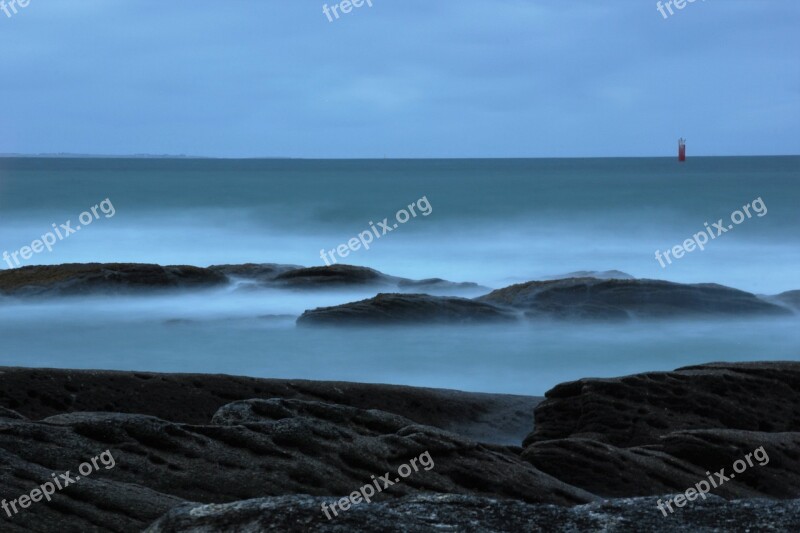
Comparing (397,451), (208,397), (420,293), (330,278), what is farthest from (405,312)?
(397,451)

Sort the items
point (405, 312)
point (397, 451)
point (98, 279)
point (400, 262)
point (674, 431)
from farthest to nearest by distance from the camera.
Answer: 1. point (400, 262)
2. point (98, 279)
3. point (405, 312)
4. point (674, 431)
5. point (397, 451)

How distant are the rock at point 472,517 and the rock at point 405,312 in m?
13.1

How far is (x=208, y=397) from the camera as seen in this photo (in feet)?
34.4

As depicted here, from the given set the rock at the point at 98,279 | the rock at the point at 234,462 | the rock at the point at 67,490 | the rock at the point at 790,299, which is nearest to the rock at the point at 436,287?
the rock at the point at 98,279

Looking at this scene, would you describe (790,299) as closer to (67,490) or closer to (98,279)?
(98,279)

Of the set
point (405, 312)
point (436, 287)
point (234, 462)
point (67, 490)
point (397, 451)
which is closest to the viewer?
point (67, 490)

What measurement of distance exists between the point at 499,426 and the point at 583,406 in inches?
63.7

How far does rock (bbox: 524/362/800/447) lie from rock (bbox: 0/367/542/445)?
1.01 m

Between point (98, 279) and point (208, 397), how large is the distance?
11347mm

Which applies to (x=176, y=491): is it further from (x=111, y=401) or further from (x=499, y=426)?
(x=499, y=426)

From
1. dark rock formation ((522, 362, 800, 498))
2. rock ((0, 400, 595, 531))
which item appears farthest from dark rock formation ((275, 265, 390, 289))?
rock ((0, 400, 595, 531))

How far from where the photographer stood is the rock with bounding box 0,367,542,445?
1005 cm

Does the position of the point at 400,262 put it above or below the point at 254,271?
above

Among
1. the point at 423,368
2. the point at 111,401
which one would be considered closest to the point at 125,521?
the point at 111,401
